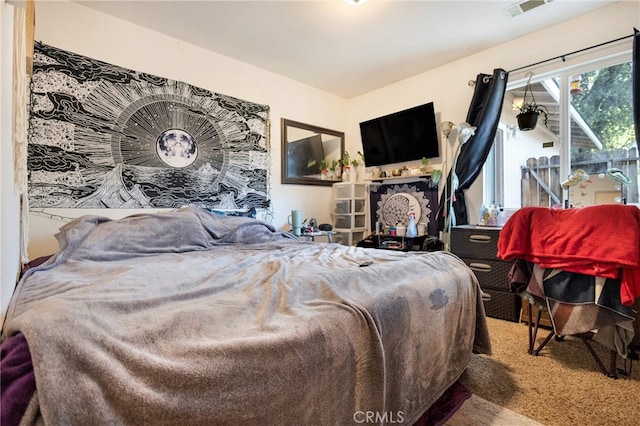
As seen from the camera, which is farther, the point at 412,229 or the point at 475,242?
the point at 412,229

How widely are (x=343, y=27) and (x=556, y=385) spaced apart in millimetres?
3018

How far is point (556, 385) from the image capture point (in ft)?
5.12

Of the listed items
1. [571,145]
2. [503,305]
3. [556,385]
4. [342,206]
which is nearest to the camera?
[556,385]

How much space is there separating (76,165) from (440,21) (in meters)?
3.28

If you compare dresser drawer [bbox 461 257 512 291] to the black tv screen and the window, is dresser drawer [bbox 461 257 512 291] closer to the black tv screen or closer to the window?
the window

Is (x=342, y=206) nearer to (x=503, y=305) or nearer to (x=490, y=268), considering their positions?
(x=490, y=268)

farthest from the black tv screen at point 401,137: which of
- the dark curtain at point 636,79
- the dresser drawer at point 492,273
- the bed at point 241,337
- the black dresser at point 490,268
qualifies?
the bed at point 241,337

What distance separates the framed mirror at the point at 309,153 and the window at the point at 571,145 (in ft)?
6.39

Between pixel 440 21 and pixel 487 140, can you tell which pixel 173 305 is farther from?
pixel 487 140

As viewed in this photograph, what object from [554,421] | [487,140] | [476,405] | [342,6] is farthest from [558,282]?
[342,6]

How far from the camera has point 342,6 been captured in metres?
2.37

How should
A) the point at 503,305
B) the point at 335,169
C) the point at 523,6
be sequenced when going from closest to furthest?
1. the point at 523,6
2. the point at 503,305
3. the point at 335,169

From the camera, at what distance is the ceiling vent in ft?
7.57

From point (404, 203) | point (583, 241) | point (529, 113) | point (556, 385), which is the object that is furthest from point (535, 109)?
point (556, 385)
